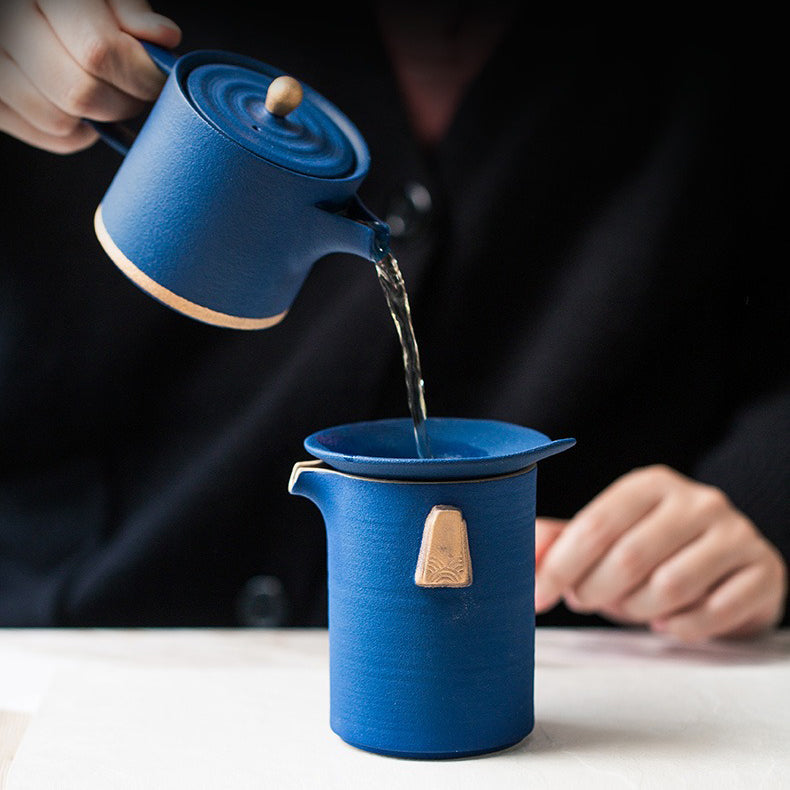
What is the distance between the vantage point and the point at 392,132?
4.13 ft

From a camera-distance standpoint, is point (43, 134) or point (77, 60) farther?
point (43, 134)

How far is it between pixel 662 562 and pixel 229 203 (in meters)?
0.55

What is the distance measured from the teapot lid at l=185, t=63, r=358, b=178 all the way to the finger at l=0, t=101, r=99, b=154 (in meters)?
0.17

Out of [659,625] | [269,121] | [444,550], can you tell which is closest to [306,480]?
[444,550]

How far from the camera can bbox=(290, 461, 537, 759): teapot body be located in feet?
2.35

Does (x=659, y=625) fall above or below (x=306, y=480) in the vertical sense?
below

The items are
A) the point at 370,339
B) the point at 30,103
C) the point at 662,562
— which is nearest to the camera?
the point at 30,103

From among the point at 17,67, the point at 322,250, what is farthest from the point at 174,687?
the point at 17,67

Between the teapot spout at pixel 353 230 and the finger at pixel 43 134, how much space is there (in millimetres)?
288

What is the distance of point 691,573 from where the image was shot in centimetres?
104

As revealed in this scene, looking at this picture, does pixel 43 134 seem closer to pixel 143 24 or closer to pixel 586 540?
pixel 143 24

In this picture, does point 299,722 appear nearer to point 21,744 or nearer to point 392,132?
point 21,744

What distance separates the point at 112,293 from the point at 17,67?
411mm

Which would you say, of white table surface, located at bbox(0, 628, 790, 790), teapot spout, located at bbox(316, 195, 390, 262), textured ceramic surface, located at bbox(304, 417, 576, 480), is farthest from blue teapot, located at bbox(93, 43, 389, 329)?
white table surface, located at bbox(0, 628, 790, 790)
